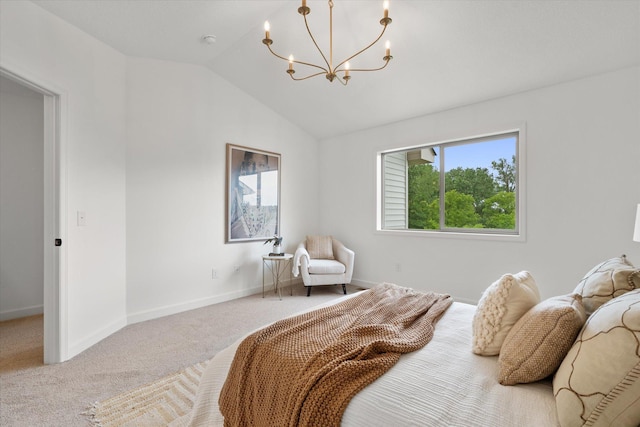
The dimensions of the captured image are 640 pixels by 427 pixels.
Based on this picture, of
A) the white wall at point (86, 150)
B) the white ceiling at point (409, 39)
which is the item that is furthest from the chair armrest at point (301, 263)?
the white ceiling at point (409, 39)

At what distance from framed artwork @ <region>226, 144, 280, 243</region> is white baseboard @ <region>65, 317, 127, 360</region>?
1421 millimetres

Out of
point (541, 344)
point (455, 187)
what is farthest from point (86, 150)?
point (455, 187)

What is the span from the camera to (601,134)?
281 cm

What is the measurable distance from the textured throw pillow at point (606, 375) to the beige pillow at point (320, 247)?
368cm

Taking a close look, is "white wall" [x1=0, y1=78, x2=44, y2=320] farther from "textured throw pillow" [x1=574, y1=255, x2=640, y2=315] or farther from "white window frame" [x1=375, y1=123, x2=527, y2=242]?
"textured throw pillow" [x1=574, y1=255, x2=640, y2=315]

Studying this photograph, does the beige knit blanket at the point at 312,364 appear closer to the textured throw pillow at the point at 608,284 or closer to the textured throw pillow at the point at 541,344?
the textured throw pillow at the point at 541,344

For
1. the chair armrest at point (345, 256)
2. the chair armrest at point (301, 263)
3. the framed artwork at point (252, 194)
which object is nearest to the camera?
the framed artwork at point (252, 194)

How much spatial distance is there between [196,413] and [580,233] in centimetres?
342

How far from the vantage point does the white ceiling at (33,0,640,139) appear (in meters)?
2.42

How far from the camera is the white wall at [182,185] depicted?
325 centimetres

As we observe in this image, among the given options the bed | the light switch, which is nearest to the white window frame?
the bed

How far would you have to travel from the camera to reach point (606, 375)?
79 centimetres

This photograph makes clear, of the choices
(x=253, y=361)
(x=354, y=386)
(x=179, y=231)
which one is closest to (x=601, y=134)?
(x=354, y=386)

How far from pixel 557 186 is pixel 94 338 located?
14.7ft
